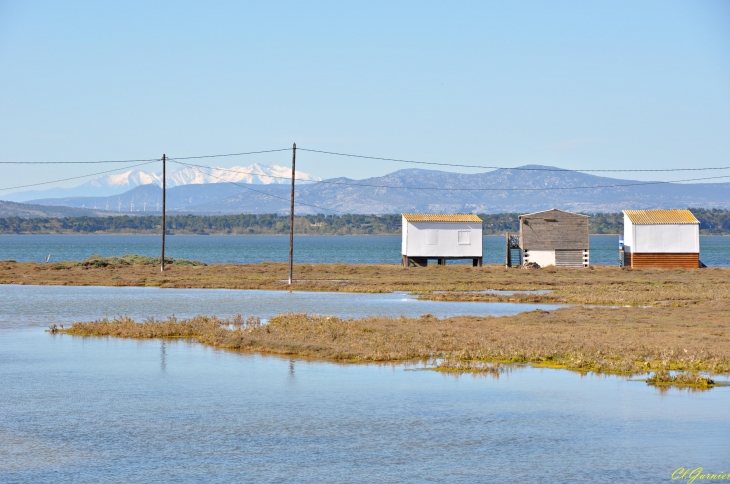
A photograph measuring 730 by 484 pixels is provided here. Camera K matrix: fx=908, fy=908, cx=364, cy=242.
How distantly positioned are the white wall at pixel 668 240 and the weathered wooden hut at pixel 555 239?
455 cm

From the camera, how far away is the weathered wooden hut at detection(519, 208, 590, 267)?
74.6 meters

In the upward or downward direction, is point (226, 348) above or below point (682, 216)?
below

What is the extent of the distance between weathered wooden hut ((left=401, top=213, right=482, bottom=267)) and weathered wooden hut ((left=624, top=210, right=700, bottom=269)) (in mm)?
12640

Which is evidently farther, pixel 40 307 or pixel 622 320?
pixel 40 307

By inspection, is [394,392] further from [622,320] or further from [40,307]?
[40,307]

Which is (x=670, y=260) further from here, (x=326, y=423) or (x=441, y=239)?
(x=326, y=423)

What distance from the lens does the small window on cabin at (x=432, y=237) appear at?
75.7 m

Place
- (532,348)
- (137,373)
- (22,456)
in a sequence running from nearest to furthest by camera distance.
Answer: (22,456), (137,373), (532,348)

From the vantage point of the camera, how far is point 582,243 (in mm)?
74375

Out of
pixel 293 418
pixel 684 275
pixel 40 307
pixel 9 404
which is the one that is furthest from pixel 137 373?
pixel 684 275

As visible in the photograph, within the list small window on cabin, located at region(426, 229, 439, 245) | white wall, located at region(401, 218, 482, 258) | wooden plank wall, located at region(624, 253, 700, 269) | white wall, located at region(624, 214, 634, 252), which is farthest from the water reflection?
wooden plank wall, located at region(624, 253, 700, 269)

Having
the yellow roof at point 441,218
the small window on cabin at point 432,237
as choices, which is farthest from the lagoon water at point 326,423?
the yellow roof at point 441,218

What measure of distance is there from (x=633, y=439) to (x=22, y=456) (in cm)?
951

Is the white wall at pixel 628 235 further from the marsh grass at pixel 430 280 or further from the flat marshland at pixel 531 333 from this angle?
the flat marshland at pixel 531 333
